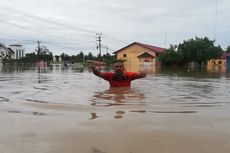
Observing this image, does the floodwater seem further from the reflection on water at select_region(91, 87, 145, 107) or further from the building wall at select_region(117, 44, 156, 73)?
the building wall at select_region(117, 44, 156, 73)

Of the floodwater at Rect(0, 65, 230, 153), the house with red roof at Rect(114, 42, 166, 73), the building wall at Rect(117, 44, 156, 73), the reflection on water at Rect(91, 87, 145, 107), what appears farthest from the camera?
the building wall at Rect(117, 44, 156, 73)

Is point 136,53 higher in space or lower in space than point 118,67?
higher

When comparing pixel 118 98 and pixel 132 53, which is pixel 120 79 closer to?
pixel 118 98

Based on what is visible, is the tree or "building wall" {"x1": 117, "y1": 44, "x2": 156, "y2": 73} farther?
"building wall" {"x1": 117, "y1": 44, "x2": 156, "y2": 73}

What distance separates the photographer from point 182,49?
6431 centimetres

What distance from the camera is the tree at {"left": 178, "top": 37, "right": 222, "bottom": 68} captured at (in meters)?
62.3

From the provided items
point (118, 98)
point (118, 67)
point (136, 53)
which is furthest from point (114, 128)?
point (136, 53)

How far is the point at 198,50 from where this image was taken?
204 ft

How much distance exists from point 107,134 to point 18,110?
127 inches

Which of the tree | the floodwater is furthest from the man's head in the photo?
the tree

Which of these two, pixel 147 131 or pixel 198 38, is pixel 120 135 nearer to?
pixel 147 131

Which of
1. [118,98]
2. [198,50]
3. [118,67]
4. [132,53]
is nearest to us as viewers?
[118,98]

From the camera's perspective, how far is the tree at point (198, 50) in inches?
2452

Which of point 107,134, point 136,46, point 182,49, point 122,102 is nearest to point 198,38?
point 182,49
